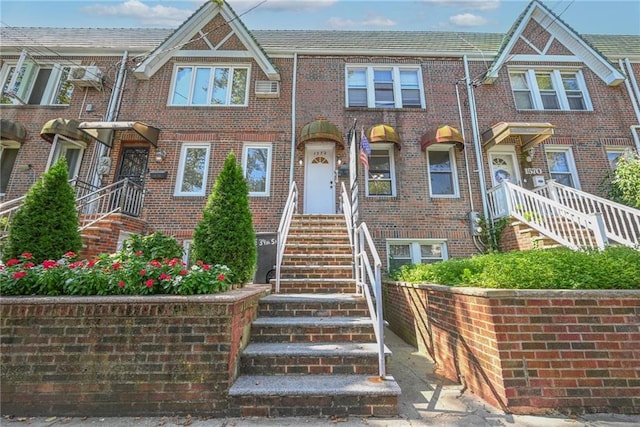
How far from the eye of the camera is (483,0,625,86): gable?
898 cm

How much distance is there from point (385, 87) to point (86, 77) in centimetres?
986

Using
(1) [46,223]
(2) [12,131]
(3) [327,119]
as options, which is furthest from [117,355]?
(2) [12,131]

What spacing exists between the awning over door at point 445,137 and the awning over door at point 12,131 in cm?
1255

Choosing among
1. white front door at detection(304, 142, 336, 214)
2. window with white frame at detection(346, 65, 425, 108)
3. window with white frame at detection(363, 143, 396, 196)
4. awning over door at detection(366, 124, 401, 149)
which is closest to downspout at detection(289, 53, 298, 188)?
white front door at detection(304, 142, 336, 214)

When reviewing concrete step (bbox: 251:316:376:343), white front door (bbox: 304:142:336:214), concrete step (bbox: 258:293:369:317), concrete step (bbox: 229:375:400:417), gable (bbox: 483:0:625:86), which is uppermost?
gable (bbox: 483:0:625:86)

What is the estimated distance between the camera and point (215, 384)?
2588mm

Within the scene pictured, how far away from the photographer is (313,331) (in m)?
3.45

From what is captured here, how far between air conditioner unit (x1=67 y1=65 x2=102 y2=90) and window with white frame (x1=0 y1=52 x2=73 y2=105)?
0.54 m

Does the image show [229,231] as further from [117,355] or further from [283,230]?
[117,355]

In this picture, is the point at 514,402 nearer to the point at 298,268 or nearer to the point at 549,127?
the point at 298,268

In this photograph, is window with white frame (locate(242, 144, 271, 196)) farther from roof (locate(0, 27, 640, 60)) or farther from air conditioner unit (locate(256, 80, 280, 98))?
roof (locate(0, 27, 640, 60))

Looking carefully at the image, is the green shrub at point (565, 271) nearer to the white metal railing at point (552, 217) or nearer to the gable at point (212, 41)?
the white metal railing at point (552, 217)

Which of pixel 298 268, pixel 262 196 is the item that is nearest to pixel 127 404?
pixel 298 268

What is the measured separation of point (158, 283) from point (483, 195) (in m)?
8.55
